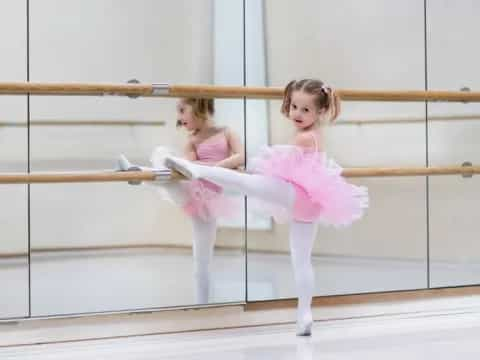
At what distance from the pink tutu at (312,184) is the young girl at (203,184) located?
20 cm

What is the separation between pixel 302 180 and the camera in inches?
86.7

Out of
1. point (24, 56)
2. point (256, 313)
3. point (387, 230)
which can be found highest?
point (24, 56)

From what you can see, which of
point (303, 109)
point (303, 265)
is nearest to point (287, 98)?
point (303, 109)

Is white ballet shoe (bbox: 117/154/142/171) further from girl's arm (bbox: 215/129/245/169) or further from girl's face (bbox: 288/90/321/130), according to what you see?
girl's face (bbox: 288/90/321/130)

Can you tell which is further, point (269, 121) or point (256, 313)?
point (269, 121)

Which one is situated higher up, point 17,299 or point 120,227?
point 120,227

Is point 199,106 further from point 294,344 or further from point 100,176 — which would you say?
point 294,344

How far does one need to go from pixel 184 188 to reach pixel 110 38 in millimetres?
639

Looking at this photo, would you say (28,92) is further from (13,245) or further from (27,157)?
(13,245)

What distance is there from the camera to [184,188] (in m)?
2.38

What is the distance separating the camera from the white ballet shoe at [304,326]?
7.54 feet

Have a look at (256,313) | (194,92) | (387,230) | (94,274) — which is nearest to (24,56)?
(194,92)

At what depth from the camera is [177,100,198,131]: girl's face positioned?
249cm

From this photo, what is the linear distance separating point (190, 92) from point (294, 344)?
85 cm
